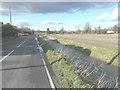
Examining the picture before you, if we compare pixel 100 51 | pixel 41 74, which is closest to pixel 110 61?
pixel 100 51

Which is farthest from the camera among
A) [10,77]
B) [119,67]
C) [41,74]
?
[119,67]

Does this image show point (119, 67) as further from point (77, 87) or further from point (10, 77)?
point (77, 87)

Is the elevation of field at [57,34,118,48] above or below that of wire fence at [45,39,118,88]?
above

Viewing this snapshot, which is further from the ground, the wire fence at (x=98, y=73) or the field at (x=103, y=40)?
the field at (x=103, y=40)

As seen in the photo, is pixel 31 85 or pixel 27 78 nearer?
pixel 31 85

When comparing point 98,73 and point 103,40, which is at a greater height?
point 103,40

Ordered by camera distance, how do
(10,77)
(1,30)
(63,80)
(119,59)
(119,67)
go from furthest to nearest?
(1,30) < (119,59) < (119,67) < (10,77) < (63,80)

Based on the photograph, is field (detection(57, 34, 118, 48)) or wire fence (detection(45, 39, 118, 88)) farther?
field (detection(57, 34, 118, 48))

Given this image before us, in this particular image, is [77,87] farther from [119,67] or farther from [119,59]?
[119,59]

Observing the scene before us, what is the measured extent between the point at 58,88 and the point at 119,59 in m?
12.8

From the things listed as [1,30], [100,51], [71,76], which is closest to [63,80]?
[71,76]

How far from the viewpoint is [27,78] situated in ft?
42.7

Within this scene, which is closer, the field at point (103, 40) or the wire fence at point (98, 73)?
the wire fence at point (98, 73)

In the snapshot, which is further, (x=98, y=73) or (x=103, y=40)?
(x=103, y=40)
